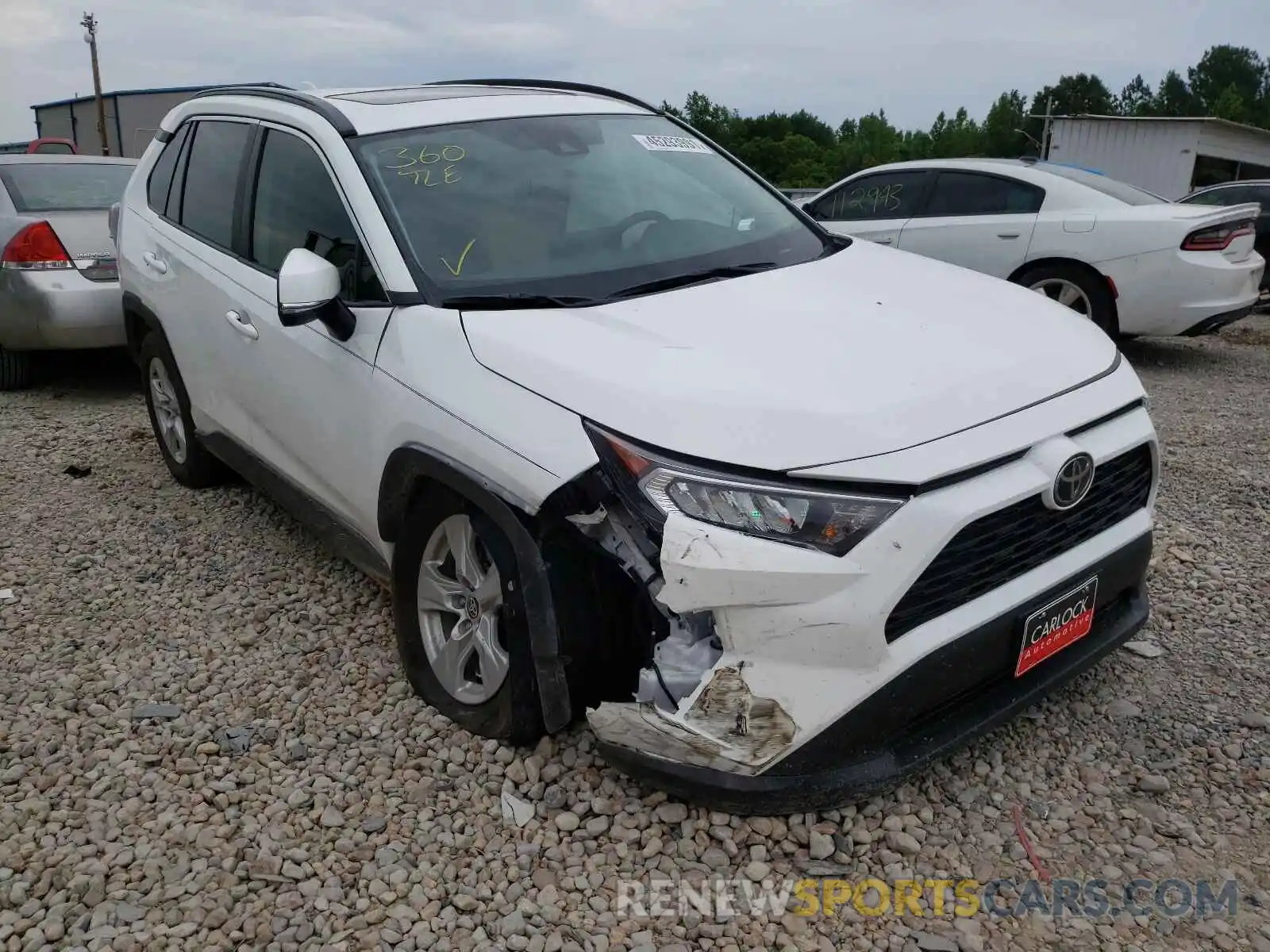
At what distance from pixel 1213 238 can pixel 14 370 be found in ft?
27.0

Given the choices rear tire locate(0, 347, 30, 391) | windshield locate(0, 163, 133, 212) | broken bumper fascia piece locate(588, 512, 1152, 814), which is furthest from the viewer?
rear tire locate(0, 347, 30, 391)

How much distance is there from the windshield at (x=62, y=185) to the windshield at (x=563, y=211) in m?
4.40

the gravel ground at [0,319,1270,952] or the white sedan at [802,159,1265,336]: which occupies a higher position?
the white sedan at [802,159,1265,336]

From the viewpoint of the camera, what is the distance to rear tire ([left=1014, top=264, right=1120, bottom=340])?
7.26 m

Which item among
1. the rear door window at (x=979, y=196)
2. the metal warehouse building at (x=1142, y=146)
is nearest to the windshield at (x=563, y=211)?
the rear door window at (x=979, y=196)

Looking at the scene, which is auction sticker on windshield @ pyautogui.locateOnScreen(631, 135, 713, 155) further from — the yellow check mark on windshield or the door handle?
the door handle

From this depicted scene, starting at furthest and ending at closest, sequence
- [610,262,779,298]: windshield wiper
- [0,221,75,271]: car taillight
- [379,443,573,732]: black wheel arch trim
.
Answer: [0,221,75,271]: car taillight < [610,262,779,298]: windshield wiper < [379,443,573,732]: black wheel arch trim

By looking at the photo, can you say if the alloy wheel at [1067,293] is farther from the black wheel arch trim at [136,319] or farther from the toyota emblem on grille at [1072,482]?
the black wheel arch trim at [136,319]

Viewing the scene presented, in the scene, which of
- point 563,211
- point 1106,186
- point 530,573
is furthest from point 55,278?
point 1106,186

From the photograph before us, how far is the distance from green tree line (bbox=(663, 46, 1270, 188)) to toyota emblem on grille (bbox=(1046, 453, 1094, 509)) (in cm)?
4773

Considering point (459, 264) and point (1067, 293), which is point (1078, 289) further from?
point (459, 264)

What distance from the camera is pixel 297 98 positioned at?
11.9 feet

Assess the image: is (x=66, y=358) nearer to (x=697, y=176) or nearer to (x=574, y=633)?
(x=697, y=176)

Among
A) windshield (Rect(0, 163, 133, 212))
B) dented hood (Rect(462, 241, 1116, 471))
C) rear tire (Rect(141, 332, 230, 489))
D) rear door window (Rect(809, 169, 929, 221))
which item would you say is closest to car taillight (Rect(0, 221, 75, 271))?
windshield (Rect(0, 163, 133, 212))
